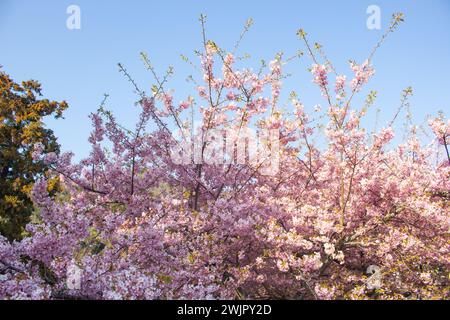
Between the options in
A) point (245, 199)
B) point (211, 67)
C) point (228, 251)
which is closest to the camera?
point (228, 251)

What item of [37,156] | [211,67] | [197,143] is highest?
[211,67]

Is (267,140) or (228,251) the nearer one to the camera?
(228,251)

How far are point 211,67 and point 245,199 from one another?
353cm

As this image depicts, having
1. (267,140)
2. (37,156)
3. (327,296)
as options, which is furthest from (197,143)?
(327,296)

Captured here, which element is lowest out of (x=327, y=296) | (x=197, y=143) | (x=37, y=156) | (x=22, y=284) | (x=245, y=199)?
(x=327, y=296)

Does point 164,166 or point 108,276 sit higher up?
point 164,166

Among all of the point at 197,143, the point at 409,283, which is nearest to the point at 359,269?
the point at 409,283

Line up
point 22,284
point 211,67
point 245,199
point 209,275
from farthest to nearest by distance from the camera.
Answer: point 211,67, point 245,199, point 209,275, point 22,284

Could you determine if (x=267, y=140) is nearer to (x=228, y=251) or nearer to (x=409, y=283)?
(x=228, y=251)

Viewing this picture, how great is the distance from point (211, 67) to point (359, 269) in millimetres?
6317

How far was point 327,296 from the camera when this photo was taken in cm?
567

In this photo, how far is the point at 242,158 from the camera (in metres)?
8.76

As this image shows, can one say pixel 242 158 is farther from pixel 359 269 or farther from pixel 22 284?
pixel 22 284

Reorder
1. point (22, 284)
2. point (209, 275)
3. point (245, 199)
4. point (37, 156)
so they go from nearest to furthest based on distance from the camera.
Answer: point (22, 284) < point (209, 275) < point (37, 156) < point (245, 199)
